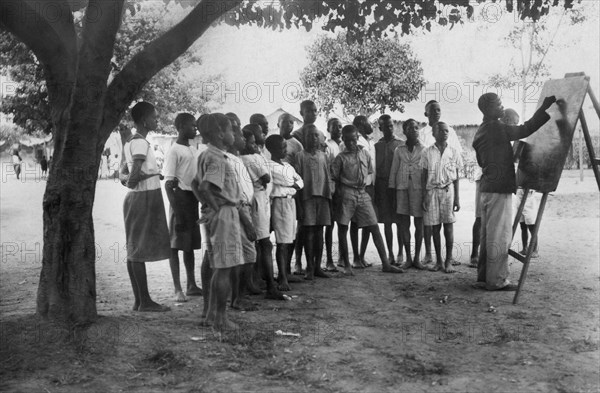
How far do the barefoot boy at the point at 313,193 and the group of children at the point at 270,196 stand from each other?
1 centimetres

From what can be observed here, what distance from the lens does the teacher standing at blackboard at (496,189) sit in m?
6.67

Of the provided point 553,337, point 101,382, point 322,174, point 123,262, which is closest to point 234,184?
point 101,382

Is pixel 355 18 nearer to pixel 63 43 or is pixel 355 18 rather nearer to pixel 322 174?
pixel 322 174

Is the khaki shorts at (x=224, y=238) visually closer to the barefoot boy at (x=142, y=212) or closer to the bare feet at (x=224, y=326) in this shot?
the bare feet at (x=224, y=326)

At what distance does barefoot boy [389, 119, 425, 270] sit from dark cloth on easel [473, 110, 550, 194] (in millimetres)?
1186

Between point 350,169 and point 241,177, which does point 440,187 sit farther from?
point 241,177

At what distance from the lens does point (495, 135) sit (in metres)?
6.74

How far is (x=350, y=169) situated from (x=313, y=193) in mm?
657

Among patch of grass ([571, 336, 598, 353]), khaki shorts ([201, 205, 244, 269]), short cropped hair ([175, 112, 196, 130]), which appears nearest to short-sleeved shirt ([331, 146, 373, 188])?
short cropped hair ([175, 112, 196, 130])

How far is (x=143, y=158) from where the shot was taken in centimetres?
560

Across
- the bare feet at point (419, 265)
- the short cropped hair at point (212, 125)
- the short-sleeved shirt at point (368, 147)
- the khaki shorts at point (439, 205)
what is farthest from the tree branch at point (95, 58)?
the bare feet at point (419, 265)

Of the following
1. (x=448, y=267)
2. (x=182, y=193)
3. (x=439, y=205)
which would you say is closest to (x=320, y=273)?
(x=448, y=267)

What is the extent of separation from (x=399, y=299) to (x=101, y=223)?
8.66 meters

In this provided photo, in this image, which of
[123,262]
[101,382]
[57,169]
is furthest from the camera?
[123,262]
